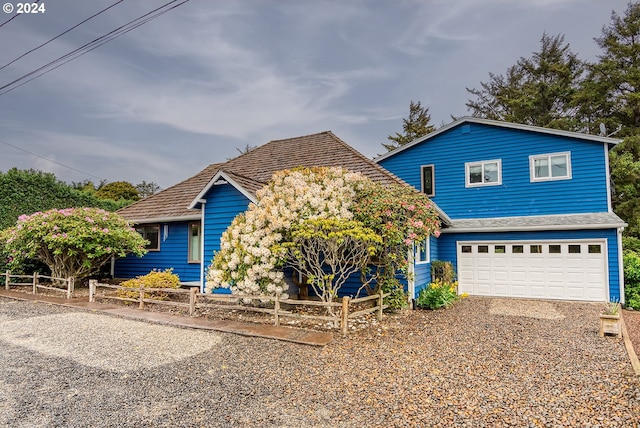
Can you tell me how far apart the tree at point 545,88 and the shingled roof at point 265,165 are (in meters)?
18.0

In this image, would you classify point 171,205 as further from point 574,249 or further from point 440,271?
point 574,249

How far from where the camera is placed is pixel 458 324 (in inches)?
318

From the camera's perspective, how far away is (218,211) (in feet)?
35.5

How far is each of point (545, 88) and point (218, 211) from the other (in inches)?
1009

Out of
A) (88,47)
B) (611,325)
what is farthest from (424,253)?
(88,47)

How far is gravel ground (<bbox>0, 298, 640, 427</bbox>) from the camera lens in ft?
11.8

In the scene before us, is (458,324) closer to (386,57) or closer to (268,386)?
(268,386)

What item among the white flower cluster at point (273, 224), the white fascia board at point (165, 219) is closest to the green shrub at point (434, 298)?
the white flower cluster at point (273, 224)

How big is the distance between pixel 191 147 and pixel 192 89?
28.1ft

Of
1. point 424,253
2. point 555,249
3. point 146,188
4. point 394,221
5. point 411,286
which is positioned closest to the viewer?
point 394,221

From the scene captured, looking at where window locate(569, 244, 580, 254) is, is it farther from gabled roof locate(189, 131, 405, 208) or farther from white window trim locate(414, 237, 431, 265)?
gabled roof locate(189, 131, 405, 208)

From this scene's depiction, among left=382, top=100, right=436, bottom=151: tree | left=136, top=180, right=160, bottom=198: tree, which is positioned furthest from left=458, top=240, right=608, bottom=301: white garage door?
left=136, top=180, right=160, bottom=198: tree

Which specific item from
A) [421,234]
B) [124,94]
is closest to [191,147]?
[124,94]

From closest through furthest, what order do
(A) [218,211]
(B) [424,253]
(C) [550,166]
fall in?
(A) [218,211] → (B) [424,253] → (C) [550,166]
